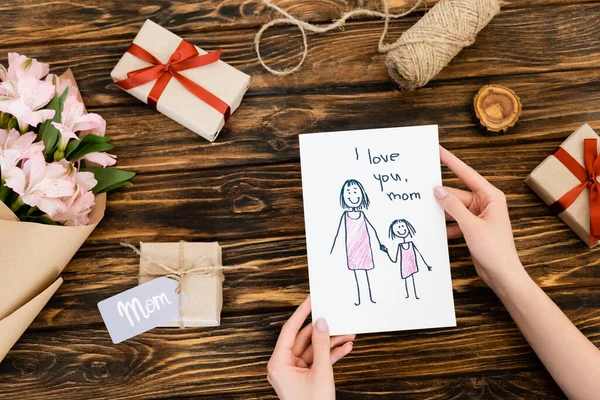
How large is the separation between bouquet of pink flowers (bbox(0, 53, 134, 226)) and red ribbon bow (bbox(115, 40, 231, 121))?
12cm

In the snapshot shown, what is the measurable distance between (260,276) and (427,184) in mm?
378

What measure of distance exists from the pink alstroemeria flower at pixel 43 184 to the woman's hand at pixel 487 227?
2.11 feet

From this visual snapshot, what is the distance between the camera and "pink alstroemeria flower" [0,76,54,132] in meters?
0.72

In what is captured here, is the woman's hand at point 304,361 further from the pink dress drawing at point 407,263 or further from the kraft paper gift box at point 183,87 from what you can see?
the kraft paper gift box at point 183,87

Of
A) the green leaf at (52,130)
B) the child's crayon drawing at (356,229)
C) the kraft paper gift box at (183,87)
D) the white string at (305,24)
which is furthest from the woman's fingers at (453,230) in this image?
the green leaf at (52,130)

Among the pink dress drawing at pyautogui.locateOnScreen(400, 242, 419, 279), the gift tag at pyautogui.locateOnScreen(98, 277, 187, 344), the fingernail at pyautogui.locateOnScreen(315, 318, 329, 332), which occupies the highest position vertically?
the pink dress drawing at pyautogui.locateOnScreen(400, 242, 419, 279)

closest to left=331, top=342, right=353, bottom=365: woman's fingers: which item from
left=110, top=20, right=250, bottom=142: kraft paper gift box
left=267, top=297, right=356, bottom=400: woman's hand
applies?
left=267, top=297, right=356, bottom=400: woman's hand

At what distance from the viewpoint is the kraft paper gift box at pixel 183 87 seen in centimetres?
92

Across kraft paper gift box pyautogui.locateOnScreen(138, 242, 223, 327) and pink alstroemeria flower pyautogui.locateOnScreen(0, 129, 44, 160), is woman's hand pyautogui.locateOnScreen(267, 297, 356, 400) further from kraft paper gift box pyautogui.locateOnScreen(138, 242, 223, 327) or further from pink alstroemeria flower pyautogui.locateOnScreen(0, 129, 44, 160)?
pink alstroemeria flower pyautogui.locateOnScreen(0, 129, 44, 160)

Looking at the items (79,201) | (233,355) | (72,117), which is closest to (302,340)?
(233,355)

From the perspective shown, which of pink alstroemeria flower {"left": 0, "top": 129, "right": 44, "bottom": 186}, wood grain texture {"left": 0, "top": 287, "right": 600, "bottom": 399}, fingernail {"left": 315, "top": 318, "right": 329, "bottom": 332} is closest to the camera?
pink alstroemeria flower {"left": 0, "top": 129, "right": 44, "bottom": 186}

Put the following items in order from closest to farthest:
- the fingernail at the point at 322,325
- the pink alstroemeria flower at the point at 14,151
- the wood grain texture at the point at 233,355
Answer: the pink alstroemeria flower at the point at 14,151 < the fingernail at the point at 322,325 < the wood grain texture at the point at 233,355

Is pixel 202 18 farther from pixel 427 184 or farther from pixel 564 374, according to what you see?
pixel 564 374

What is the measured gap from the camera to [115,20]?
1007mm
